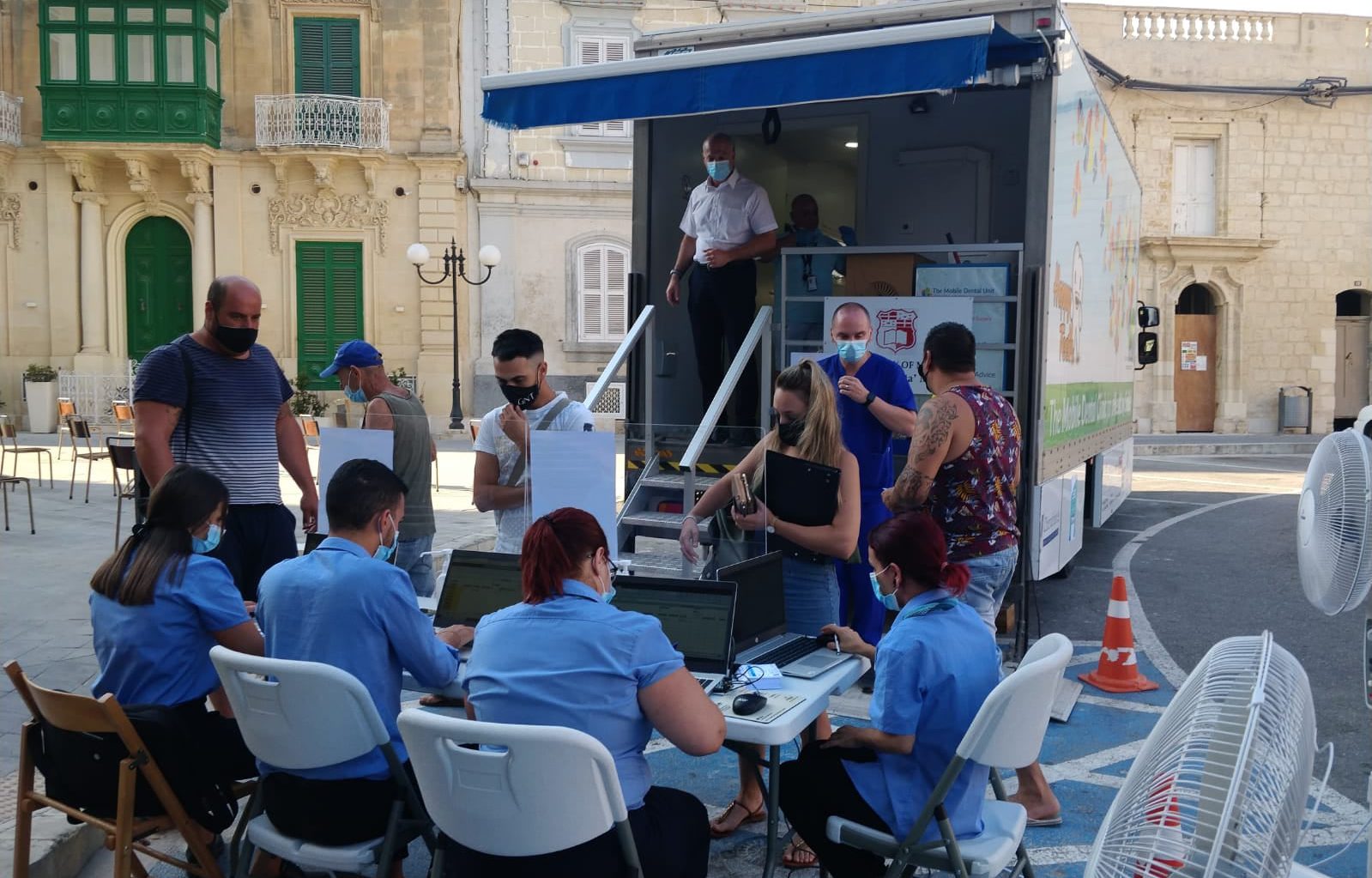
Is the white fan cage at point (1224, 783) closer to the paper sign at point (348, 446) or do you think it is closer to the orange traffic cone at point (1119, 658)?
the paper sign at point (348, 446)

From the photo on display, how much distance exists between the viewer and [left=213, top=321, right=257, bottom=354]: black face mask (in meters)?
4.68

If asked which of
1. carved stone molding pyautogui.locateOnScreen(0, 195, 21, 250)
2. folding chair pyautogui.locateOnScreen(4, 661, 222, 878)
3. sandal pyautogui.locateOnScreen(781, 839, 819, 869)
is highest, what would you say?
carved stone molding pyautogui.locateOnScreen(0, 195, 21, 250)

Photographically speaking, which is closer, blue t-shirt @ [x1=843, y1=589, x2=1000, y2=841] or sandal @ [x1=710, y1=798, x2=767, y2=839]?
blue t-shirt @ [x1=843, y1=589, x2=1000, y2=841]

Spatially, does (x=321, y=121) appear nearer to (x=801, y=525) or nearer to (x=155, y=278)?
(x=155, y=278)

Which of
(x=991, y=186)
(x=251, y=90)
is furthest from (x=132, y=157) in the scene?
(x=991, y=186)

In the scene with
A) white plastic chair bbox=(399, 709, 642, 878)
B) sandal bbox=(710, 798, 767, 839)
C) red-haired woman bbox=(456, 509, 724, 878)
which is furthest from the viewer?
sandal bbox=(710, 798, 767, 839)

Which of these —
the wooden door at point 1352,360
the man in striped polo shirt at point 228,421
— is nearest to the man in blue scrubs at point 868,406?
the man in striped polo shirt at point 228,421

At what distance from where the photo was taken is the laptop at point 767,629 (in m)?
3.66

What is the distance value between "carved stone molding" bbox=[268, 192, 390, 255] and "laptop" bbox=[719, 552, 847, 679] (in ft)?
71.1

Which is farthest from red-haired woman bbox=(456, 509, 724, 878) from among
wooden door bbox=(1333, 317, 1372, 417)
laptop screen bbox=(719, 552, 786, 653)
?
wooden door bbox=(1333, 317, 1372, 417)

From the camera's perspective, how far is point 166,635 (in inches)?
134

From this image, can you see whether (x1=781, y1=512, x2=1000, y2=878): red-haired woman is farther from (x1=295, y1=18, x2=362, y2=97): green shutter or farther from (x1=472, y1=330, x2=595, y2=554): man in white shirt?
(x1=295, y1=18, x2=362, y2=97): green shutter

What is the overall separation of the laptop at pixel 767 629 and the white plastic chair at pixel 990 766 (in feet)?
2.03

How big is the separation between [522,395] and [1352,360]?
27.1 metres
